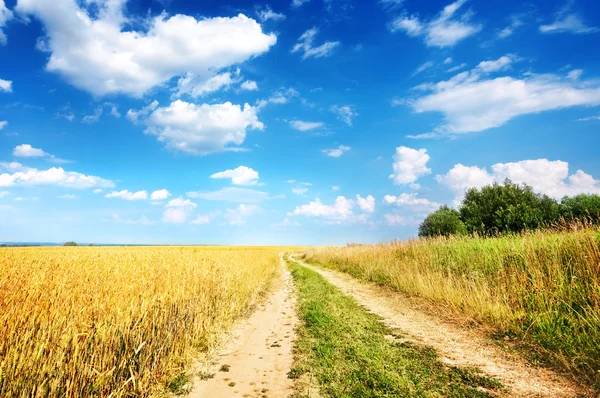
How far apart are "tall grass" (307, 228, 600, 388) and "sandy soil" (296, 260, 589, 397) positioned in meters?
0.62

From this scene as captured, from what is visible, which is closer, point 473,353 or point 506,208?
point 473,353

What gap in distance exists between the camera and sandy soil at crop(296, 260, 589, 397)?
5012 mm

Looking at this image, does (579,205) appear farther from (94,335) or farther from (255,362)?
(94,335)

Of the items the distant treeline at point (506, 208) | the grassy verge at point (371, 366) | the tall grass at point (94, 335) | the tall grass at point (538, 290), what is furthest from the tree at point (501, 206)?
the tall grass at point (94, 335)

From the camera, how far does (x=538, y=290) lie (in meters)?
8.41

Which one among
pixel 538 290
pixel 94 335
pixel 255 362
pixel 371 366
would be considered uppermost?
pixel 94 335

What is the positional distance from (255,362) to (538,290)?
781cm

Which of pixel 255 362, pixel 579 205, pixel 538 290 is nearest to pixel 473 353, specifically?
pixel 538 290

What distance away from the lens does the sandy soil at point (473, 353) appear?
16.4 feet

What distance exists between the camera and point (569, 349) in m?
6.18

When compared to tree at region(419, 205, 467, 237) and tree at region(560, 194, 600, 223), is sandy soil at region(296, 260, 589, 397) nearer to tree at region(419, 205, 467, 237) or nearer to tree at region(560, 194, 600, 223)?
tree at region(419, 205, 467, 237)

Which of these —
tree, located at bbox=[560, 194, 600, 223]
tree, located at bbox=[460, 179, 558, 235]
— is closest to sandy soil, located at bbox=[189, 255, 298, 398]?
tree, located at bbox=[460, 179, 558, 235]

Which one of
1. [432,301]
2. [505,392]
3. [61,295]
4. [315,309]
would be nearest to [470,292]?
[432,301]

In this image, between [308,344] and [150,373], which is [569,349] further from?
[150,373]
